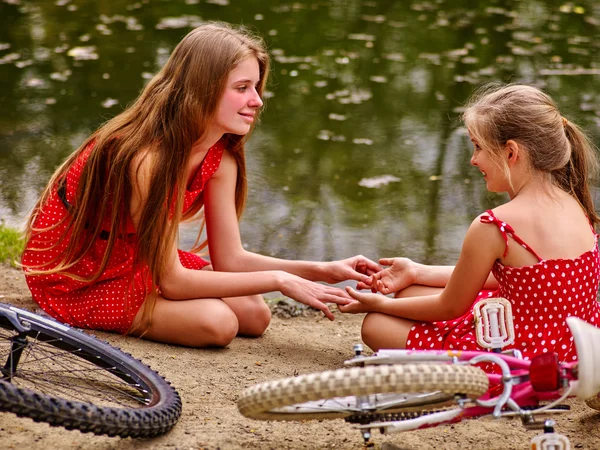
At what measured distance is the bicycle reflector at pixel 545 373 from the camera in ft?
7.70

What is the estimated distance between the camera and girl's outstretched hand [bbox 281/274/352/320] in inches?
137

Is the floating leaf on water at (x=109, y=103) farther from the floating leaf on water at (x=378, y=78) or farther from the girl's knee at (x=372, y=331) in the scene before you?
the girl's knee at (x=372, y=331)

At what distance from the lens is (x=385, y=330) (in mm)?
3426

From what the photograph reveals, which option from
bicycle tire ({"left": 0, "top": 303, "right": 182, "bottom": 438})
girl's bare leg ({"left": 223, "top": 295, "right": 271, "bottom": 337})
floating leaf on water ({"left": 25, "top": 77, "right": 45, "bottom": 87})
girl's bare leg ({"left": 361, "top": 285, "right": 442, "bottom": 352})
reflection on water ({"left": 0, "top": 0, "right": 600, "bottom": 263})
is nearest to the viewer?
bicycle tire ({"left": 0, "top": 303, "right": 182, "bottom": 438})

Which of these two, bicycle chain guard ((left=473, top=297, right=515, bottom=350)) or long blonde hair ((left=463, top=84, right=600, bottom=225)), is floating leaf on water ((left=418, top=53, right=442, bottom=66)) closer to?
long blonde hair ((left=463, top=84, right=600, bottom=225))

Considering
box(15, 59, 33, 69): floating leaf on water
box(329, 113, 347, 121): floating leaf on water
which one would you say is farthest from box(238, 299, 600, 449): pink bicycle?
box(15, 59, 33, 69): floating leaf on water

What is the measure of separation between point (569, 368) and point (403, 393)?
1.55 feet

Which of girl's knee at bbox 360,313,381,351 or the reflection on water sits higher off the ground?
girl's knee at bbox 360,313,381,351

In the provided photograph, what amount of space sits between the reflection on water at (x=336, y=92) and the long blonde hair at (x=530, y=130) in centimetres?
182

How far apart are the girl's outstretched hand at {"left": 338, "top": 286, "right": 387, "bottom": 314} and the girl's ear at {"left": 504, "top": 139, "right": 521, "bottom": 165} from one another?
77 cm

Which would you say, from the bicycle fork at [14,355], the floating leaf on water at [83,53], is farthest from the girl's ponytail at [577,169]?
the floating leaf on water at [83,53]

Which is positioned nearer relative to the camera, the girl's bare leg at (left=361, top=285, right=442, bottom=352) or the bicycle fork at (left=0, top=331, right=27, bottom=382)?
the bicycle fork at (left=0, top=331, right=27, bottom=382)

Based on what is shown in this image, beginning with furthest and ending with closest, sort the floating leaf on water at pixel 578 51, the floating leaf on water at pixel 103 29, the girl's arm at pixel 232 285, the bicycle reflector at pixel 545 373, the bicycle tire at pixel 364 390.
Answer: the floating leaf on water at pixel 103 29 < the floating leaf on water at pixel 578 51 < the girl's arm at pixel 232 285 < the bicycle reflector at pixel 545 373 < the bicycle tire at pixel 364 390

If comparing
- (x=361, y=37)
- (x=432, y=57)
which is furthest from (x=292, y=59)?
(x=432, y=57)
